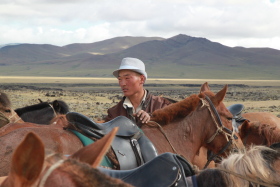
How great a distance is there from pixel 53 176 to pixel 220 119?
3.34 metres

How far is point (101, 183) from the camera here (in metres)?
1.39

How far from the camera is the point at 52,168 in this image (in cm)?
134

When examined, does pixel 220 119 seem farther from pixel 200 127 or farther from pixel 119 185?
pixel 119 185

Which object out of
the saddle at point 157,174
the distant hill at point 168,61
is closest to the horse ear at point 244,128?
the saddle at point 157,174

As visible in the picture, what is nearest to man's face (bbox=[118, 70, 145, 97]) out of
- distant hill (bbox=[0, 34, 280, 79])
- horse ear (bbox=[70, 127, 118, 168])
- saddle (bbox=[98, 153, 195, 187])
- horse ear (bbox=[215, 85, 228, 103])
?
horse ear (bbox=[215, 85, 228, 103])

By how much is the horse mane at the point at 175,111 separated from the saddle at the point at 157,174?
201 centimetres

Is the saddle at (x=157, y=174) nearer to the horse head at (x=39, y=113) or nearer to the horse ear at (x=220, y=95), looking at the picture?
the horse ear at (x=220, y=95)

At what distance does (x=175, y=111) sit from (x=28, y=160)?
10.6ft

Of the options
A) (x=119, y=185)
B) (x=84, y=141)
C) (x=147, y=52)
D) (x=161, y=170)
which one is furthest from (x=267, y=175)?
(x=147, y=52)

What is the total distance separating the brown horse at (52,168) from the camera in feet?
4.03

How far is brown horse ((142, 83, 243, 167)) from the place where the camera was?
433 centimetres

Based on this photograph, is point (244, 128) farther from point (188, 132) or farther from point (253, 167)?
point (253, 167)

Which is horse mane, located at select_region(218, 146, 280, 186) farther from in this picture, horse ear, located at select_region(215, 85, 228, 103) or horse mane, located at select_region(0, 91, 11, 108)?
horse mane, located at select_region(0, 91, 11, 108)

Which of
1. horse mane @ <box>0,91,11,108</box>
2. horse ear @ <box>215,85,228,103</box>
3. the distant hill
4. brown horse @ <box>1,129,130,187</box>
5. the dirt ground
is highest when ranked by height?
the distant hill
